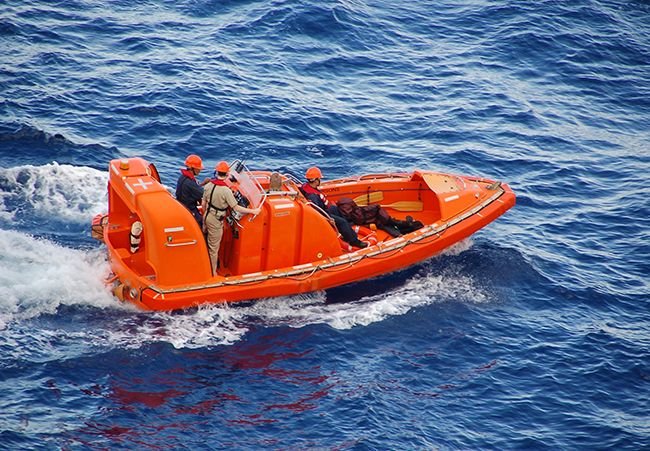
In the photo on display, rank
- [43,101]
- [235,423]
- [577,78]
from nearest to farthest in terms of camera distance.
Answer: [235,423]
[43,101]
[577,78]

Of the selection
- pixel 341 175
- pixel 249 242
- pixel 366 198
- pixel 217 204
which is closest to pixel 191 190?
pixel 217 204

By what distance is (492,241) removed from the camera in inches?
837

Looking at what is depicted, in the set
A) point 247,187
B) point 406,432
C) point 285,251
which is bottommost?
point 406,432

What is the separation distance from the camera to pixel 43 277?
58.4 feet

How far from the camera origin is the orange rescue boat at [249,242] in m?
17.2

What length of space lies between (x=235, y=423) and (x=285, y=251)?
4.44 m

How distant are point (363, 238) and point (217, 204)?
3756 mm

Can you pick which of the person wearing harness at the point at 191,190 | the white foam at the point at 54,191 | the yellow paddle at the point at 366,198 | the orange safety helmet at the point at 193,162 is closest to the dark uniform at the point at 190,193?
the person wearing harness at the point at 191,190

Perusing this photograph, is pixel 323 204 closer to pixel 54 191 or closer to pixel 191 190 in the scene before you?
pixel 191 190

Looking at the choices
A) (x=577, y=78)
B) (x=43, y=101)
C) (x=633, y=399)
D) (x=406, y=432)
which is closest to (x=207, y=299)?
(x=406, y=432)

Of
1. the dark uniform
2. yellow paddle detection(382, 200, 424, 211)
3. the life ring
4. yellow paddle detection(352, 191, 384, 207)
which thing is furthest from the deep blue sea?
yellow paddle detection(352, 191, 384, 207)

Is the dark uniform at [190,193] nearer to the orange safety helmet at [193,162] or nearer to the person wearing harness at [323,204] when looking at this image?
the orange safety helmet at [193,162]

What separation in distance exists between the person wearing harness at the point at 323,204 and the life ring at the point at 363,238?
100 millimetres

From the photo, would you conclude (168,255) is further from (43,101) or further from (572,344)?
(43,101)
